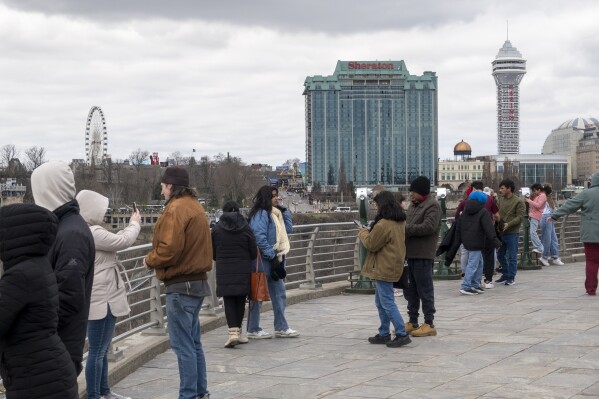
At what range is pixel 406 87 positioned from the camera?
192000 mm

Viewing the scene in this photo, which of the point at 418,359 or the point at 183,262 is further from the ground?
the point at 183,262

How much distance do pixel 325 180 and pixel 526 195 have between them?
171810mm

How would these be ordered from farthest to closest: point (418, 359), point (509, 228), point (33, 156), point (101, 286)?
point (33, 156), point (509, 228), point (418, 359), point (101, 286)

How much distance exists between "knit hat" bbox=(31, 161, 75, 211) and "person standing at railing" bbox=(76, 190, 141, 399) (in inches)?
40.4

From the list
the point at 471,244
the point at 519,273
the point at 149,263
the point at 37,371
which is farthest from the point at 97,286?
the point at 519,273

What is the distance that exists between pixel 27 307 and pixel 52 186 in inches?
53.6

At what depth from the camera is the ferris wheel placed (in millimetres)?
122312

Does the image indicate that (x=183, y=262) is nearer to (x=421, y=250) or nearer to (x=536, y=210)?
(x=421, y=250)

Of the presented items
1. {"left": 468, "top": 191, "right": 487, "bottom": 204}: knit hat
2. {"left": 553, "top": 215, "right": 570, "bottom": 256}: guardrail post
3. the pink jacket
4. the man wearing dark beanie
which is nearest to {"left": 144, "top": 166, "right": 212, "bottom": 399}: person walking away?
the man wearing dark beanie

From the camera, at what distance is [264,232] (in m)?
10.2

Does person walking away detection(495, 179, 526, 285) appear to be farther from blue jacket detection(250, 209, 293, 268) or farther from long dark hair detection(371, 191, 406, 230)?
blue jacket detection(250, 209, 293, 268)

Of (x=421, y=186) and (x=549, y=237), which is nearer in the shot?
(x=421, y=186)

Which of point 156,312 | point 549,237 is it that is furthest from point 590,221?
point 549,237

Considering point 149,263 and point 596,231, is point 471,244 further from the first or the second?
point 149,263
